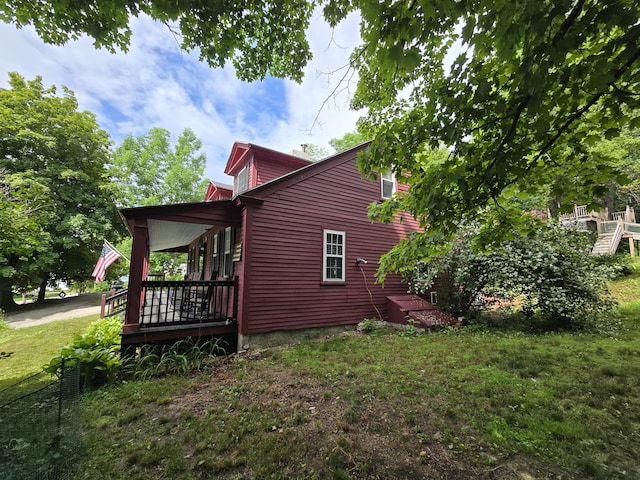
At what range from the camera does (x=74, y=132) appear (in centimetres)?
1772

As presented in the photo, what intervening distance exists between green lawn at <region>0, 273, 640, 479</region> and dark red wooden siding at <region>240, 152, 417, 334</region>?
173 centimetres

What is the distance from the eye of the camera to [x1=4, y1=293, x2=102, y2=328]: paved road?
12.9 meters

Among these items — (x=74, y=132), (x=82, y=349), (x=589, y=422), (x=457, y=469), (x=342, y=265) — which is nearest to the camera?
(x=457, y=469)

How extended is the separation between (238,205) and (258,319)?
9.62 ft

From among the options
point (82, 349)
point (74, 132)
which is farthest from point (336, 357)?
point (74, 132)

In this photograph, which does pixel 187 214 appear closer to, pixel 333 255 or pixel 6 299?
pixel 333 255

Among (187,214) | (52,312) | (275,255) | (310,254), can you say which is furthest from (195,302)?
(52,312)

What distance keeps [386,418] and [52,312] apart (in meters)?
19.7

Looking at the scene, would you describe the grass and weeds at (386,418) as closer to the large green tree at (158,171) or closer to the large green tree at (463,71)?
the large green tree at (463,71)

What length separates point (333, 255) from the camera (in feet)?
27.3

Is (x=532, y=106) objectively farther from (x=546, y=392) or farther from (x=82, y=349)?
(x=82, y=349)

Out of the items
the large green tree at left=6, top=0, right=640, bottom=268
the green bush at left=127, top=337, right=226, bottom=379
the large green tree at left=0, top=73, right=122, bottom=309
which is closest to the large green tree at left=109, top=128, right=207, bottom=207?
the large green tree at left=0, top=73, right=122, bottom=309

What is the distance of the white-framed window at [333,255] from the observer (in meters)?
8.12

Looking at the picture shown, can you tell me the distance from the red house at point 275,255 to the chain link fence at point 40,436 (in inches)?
93.0
